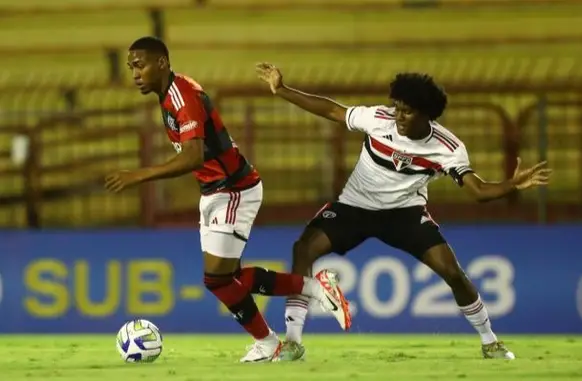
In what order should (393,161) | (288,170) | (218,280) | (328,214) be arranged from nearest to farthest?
(218,280), (393,161), (328,214), (288,170)

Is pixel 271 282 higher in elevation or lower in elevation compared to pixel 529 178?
lower

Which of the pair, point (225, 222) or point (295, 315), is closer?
point (225, 222)

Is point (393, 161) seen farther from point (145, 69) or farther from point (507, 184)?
point (145, 69)

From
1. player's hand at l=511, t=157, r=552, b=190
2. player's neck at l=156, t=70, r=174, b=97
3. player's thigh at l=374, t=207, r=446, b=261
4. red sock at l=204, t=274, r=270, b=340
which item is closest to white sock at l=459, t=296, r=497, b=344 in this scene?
player's thigh at l=374, t=207, r=446, b=261

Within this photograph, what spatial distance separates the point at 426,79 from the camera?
942 centimetres

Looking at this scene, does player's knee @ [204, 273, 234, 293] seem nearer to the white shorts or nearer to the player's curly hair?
the white shorts

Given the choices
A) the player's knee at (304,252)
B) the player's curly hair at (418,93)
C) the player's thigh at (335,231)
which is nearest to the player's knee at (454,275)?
the player's thigh at (335,231)

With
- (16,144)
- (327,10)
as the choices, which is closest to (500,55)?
(327,10)

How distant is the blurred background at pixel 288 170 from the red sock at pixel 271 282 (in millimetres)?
3738

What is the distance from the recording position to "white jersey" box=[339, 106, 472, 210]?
945 centimetres

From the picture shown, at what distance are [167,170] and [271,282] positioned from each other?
125 centimetres

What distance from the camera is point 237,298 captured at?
30.0 ft

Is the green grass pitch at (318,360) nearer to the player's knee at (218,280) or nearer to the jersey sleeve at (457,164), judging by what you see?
the player's knee at (218,280)

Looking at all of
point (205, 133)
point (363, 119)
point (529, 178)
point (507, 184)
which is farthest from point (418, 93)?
point (205, 133)
